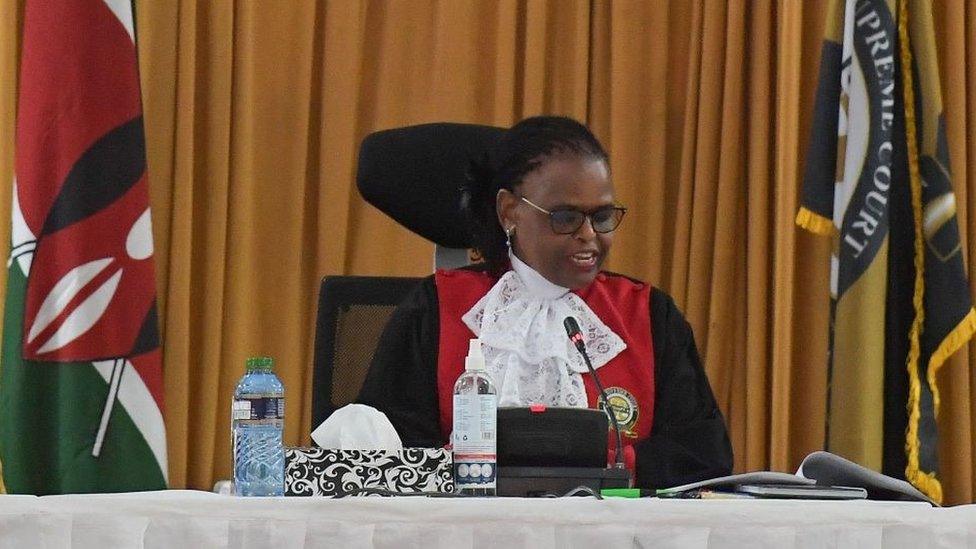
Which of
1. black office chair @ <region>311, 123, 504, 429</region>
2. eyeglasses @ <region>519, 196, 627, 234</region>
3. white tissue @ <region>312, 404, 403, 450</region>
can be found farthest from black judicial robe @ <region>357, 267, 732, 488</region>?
white tissue @ <region>312, 404, 403, 450</region>

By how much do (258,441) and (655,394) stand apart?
103cm

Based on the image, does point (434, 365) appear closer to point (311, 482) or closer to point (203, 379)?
point (311, 482)

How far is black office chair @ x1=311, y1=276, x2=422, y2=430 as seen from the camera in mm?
2473

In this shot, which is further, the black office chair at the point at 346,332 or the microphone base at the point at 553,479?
the black office chair at the point at 346,332

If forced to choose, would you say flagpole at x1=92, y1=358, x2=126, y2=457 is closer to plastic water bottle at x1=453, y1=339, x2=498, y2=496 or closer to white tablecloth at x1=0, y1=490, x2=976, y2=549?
plastic water bottle at x1=453, y1=339, x2=498, y2=496

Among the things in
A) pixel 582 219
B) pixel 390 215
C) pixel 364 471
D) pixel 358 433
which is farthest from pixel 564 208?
pixel 364 471

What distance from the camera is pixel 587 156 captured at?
95.4 inches

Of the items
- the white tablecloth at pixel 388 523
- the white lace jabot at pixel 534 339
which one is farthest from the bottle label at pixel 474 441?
the white lace jabot at pixel 534 339

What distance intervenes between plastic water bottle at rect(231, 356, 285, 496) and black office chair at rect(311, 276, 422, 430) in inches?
34.9

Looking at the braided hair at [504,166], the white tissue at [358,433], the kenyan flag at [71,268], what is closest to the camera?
the white tissue at [358,433]

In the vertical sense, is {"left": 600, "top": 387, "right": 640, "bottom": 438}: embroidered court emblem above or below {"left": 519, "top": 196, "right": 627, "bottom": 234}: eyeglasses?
below

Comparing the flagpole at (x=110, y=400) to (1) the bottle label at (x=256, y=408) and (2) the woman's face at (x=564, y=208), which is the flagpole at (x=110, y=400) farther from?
(1) the bottle label at (x=256, y=408)

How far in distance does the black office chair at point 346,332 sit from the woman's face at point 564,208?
0.28m

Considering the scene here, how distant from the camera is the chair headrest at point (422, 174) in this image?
242 cm
